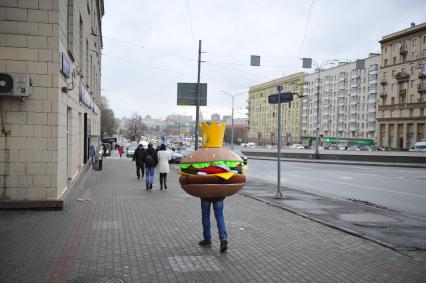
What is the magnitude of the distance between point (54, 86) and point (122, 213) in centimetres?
338

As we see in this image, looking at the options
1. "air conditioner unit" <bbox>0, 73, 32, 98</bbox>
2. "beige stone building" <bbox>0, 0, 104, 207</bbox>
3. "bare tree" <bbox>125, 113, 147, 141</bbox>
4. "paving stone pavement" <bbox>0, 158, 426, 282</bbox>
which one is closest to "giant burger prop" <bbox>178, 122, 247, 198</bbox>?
"paving stone pavement" <bbox>0, 158, 426, 282</bbox>

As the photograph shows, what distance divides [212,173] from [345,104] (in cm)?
10630

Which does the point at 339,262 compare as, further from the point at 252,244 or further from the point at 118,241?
the point at 118,241

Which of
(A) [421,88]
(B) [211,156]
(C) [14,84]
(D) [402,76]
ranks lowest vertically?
(B) [211,156]

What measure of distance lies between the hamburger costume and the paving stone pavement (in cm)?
60

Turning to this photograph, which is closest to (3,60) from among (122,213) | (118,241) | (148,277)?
(122,213)

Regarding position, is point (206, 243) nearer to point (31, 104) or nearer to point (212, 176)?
point (212, 176)

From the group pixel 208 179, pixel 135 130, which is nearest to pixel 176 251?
pixel 208 179

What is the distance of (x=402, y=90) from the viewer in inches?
3012

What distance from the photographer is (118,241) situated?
7234 millimetres

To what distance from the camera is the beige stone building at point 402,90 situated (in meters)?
71.0

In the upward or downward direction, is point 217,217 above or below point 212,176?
below

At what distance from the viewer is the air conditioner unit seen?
30.8ft

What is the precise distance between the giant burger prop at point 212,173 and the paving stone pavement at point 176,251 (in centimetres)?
99
